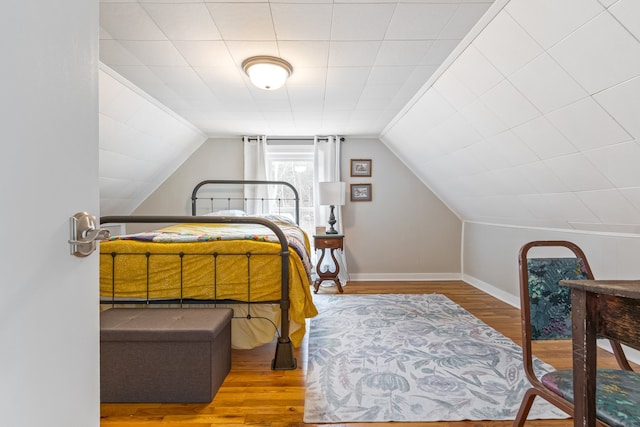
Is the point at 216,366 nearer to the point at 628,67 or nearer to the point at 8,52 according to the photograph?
the point at 8,52

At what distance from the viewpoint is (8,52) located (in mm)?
472

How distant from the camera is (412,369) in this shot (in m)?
2.11

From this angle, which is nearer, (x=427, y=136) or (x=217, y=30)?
(x=217, y=30)

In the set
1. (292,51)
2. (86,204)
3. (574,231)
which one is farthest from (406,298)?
(86,204)

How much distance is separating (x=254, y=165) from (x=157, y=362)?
3.23 meters

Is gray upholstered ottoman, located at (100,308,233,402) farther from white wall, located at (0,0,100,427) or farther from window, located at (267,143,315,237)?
window, located at (267,143,315,237)

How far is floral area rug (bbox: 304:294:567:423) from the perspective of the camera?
1701mm

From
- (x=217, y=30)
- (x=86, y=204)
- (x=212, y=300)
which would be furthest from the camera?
(x=212, y=300)

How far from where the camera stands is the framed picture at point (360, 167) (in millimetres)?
4730

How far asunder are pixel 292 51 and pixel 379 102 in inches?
50.3

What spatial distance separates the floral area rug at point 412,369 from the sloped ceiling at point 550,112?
3.80 ft

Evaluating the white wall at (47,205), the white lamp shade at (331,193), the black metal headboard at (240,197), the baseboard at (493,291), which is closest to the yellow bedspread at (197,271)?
the white wall at (47,205)

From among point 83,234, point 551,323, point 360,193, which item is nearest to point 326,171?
point 360,193

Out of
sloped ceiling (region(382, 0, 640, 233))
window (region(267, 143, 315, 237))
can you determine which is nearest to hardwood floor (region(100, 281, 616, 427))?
sloped ceiling (region(382, 0, 640, 233))
